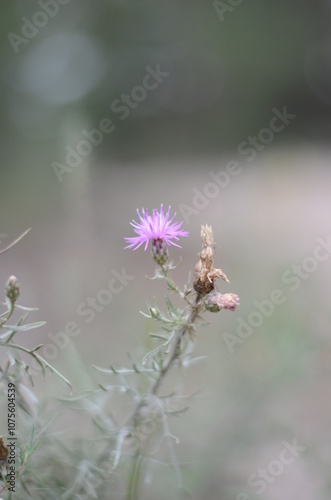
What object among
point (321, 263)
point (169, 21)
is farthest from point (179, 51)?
point (321, 263)

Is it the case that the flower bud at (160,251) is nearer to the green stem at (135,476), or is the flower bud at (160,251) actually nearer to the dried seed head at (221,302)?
the dried seed head at (221,302)

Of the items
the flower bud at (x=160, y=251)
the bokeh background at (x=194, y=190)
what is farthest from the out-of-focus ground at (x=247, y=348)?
the flower bud at (x=160, y=251)

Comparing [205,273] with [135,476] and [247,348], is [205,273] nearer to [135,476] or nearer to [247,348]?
[135,476]

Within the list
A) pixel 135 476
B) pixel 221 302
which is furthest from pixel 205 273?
pixel 135 476

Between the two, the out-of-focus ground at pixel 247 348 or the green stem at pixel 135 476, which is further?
the out-of-focus ground at pixel 247 348

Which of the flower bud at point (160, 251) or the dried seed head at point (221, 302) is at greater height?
the flower bud at point (160, 251)

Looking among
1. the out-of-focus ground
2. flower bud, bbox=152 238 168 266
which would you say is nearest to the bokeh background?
the out-of-focus ground

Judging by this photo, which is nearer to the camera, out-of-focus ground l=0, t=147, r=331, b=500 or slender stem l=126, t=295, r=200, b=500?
slender stem l=126, t=295, r=200, b=500

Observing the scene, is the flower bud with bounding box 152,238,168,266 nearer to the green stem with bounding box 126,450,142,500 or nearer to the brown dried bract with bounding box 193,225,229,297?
the brown dried bract with bounding box 193,225,229,297
